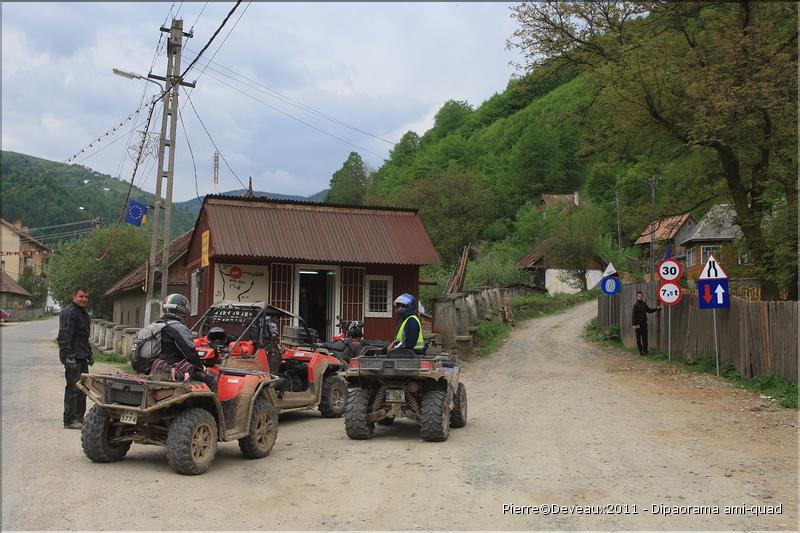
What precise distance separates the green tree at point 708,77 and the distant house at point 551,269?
38.0 metres

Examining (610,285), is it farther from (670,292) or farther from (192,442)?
(192,442)

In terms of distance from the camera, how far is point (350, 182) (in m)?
95.1

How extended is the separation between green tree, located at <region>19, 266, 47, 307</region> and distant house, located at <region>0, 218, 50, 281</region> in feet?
2.76

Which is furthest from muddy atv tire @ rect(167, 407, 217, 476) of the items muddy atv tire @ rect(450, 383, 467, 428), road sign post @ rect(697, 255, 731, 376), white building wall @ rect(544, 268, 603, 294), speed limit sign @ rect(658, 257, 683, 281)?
white building wall @ rect(544, 268, 603, 294)

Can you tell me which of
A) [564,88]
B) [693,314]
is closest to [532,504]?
[693,314]

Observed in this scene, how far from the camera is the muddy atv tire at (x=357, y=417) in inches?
378

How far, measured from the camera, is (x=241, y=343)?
10.5m

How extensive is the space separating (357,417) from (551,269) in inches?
2294

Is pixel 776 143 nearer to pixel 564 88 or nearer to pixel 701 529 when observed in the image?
pixel 701 529

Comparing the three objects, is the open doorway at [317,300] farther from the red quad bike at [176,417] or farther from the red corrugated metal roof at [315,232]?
the red quad bike at [176,417]

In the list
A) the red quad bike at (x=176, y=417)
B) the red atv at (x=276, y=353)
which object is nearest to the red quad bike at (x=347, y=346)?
the red atv at (x=276, y=353)

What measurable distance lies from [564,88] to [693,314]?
92065 mm

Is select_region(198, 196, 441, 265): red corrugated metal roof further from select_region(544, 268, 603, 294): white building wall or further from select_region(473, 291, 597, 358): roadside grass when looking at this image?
select_region(544, 268, 603, 294): white building wall

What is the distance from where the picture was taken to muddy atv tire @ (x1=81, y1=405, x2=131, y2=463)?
7.72 metres
